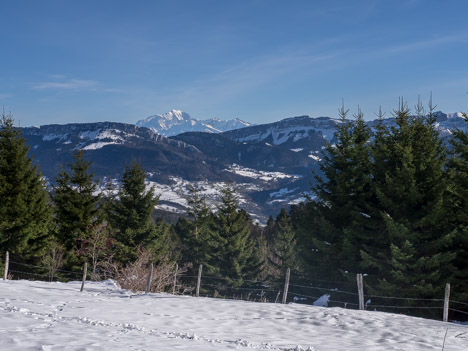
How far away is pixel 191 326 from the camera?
13.9m

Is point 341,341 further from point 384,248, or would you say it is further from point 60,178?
point 60,178

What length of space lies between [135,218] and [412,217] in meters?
24.8

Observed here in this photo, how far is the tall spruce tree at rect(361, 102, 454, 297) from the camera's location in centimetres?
2091

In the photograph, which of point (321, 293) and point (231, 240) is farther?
point (231, 240)

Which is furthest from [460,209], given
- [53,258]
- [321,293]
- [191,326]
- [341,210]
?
[53,258]

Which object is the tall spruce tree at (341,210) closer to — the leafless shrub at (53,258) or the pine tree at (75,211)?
the pine tree at (75,211)

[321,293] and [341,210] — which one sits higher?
[341,210]

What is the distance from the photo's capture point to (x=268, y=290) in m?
46.2

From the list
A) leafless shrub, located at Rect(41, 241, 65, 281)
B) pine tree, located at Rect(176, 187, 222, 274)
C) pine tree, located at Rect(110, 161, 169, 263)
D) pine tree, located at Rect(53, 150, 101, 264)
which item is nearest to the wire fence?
leafless shrub, located at Rect(41, 241, 65, 281)

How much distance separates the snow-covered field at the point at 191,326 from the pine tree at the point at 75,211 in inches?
526

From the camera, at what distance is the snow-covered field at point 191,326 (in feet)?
34.5

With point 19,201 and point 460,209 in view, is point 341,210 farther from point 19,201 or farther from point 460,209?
point 19,201

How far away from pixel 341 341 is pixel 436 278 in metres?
11.2

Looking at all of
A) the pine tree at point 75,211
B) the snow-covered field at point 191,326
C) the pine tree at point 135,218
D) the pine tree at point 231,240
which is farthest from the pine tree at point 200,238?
the snow-covered field at point 191,326
